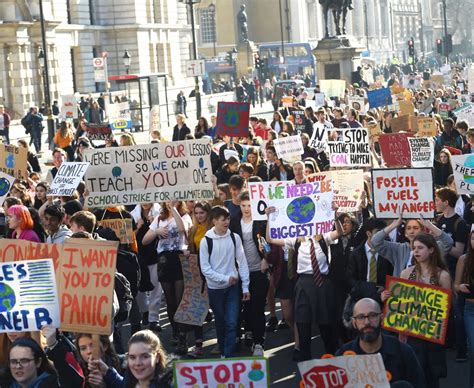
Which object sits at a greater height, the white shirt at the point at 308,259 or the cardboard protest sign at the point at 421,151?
the cardboard protest sign at the point at 421,151

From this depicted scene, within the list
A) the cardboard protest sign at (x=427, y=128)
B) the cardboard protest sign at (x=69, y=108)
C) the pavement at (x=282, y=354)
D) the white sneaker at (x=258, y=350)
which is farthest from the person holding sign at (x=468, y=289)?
the cardboard protest sign at (x=69, y=108)

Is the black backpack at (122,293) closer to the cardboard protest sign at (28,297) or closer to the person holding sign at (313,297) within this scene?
the person holding sign at (313,297)

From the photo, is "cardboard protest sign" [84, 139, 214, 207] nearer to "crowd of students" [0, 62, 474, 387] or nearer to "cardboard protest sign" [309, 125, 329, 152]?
"crowd of students" [0, 62, 474, 387]

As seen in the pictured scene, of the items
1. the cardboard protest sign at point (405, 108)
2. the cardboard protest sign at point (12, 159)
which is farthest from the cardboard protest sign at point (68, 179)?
the cardboard protest sign at point (405, 108)

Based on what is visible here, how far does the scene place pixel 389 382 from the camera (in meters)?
6.68

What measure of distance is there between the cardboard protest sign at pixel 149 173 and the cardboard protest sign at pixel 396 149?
14.2 ft

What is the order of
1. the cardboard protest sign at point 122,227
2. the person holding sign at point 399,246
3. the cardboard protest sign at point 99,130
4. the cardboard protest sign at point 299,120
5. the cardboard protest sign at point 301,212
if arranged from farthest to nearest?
the cardboard protest sign at point 299,120 → the cardboard protest sign at point 99,130 → the cardboard protest sign at point 122,227 → the cardboard protest sign at point 301,212 → the person holding sign at point 399,246

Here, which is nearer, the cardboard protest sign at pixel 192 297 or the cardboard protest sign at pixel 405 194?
the cardboard protest sign at pixel 405 194

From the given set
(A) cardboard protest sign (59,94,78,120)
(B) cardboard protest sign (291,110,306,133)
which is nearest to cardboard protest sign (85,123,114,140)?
(B) cardboard protest sign (291,110,306,133)

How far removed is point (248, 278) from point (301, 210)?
74cm

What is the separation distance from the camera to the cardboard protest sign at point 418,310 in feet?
27.8

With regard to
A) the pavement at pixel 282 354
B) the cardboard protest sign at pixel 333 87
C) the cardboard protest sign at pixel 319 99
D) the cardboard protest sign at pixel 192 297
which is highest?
the cardboard protest sign at pixel 333 87

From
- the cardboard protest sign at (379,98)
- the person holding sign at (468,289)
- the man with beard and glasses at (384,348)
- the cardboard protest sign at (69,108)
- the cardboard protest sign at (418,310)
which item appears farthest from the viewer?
the cardboard protest sign at (69,108)

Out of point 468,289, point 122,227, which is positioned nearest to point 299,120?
point 122,227
